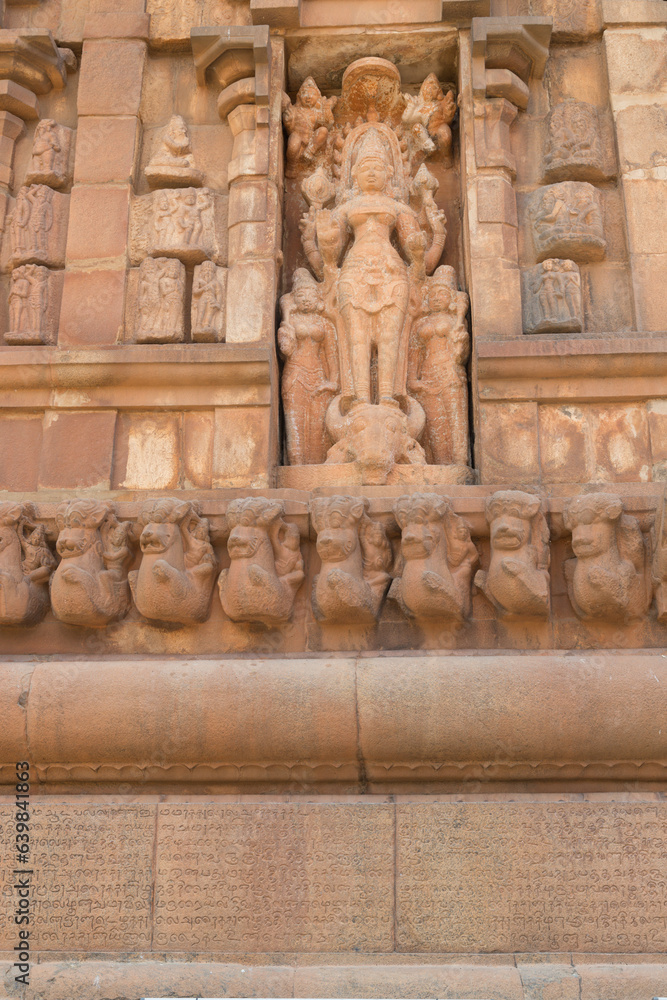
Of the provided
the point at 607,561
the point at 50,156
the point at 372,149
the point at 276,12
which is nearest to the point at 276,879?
the point at 607,561

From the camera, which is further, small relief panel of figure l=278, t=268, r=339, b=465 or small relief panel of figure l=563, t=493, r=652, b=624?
small relief panel of figure l=278, t=268, r=339, b=465

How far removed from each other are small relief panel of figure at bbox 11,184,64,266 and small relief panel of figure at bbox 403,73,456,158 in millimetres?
2699

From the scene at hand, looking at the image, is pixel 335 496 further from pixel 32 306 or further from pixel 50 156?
pixel 50 156

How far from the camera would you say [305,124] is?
7793 mm

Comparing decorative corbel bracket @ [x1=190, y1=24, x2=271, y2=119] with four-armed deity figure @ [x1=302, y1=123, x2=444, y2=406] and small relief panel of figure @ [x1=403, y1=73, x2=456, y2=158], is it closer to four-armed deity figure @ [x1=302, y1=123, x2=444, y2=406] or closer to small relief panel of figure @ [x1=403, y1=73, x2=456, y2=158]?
four-armed deity figure @ [x1=302, y1=123, x2=444, y2=406]

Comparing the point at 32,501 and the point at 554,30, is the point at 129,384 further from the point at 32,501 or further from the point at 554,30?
the point at 554,30

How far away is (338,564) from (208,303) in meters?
2.25

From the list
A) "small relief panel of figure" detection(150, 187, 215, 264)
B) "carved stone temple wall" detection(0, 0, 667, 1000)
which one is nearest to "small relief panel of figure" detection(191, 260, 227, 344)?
"carved stone temple wall" detection(0, 0, 667, 1000)

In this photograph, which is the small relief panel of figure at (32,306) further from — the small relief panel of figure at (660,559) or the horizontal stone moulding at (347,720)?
the small relief panel of figure at (660,559)

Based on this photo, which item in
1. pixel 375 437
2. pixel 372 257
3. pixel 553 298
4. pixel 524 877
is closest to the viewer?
pixel 524 877

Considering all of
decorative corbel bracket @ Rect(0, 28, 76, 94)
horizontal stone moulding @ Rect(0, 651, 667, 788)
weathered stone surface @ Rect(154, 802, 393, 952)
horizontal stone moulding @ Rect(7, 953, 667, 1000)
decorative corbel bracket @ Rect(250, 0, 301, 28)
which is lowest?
horizontal stone moulding @ Rect(7, 953, 667, 1000)

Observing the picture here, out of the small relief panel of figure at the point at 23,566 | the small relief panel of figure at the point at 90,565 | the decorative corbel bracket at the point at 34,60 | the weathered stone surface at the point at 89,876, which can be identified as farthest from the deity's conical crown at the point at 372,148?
the weathered stone surface at the point at 89,876

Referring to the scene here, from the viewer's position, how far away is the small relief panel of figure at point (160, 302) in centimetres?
678

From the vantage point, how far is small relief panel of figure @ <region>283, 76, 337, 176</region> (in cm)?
776
